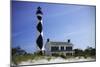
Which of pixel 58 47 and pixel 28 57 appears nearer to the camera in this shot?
pixel 28 57

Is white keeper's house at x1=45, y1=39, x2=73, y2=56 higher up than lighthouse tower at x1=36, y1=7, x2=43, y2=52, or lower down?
lower down

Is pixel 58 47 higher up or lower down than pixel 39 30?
lower down

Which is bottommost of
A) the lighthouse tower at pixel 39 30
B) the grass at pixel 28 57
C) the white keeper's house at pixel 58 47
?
the grass at pixel 28 57

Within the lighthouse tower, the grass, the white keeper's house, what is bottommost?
the grass

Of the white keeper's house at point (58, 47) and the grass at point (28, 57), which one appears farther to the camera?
the white keeper's house at point (58, 47)

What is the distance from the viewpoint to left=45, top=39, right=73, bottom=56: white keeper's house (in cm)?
244

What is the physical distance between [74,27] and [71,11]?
23 centimetres

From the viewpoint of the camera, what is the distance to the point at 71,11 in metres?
2.56

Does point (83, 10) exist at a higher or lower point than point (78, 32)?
higher

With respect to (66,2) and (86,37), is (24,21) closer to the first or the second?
(66,2)

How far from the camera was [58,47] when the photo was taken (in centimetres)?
249

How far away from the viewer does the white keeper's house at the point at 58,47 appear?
8.02 ft
